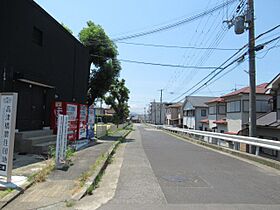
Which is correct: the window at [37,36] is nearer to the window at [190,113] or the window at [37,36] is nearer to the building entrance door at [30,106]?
the building entrance door at [30,106]

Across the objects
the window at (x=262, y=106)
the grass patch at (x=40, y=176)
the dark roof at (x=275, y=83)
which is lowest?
the grass patch at (x=40, y=176)

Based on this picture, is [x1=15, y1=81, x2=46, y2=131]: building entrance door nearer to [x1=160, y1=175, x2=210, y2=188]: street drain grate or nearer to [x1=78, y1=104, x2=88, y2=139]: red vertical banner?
[x1=78, y1=104, x2=88, y2=139]: red vertical banner

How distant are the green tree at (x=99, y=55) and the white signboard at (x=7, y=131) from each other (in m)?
21.2

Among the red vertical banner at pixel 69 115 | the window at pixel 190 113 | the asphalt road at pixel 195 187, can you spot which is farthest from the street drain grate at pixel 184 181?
the window at pixel 190 113

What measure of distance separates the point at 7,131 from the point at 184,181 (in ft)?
15.3

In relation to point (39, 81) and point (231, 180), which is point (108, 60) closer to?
point (39, 81)

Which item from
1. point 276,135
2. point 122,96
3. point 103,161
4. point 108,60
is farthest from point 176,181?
point 122,96

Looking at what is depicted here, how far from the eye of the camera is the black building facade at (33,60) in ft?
38.8

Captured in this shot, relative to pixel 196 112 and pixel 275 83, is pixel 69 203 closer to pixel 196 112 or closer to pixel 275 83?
pixel 275 83

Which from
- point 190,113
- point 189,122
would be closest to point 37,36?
point 190,113

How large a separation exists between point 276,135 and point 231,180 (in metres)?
14.4

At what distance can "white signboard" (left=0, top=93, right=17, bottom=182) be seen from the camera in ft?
22.2

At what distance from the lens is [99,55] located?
27891mm

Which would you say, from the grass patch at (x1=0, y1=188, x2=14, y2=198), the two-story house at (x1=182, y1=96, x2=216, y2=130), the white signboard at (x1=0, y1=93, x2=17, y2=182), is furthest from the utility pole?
the two-story house at (x1=182, y1=96, x2=216, y2=130)
